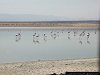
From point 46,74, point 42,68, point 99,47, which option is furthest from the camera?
point 42,68

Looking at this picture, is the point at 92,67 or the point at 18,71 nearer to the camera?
the point at 18,71

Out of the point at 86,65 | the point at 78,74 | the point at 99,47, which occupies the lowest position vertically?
the point at 86,65

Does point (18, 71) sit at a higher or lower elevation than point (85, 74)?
lower

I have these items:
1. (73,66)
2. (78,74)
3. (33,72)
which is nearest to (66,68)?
(73,66)

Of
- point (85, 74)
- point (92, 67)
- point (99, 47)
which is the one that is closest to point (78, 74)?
point (85, 74)

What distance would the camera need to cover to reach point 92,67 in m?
13.9

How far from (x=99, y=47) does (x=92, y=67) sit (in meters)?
9.58

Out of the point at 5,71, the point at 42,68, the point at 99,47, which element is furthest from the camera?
the point at 42,68

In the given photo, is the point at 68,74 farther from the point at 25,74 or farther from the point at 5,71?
the point at 5,71

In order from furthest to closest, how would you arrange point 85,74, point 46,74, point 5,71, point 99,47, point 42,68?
point 42,68 < point 5,71 < point 46,74 < point 85,74 < point 99,47

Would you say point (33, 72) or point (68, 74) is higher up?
point (68, 74)

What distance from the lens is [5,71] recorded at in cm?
1291

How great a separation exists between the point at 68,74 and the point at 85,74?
12.2 inches

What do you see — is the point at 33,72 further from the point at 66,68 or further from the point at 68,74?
the point at 68,74
